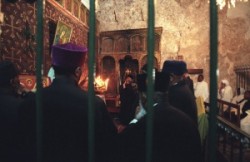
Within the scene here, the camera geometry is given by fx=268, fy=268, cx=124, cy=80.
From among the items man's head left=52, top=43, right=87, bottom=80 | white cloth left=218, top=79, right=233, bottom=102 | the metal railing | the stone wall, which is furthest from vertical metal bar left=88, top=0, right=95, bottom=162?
the stone wall

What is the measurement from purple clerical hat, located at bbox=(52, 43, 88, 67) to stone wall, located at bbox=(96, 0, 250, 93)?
10808 mm

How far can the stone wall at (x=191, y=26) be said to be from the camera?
40.9 feet

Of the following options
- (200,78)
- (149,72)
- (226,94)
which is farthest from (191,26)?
(149,72)

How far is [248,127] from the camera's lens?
17.8 ft

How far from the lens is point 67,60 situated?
2.36m

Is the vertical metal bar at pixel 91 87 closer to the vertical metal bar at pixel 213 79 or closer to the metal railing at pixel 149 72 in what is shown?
the metal railing at pixel 149 72

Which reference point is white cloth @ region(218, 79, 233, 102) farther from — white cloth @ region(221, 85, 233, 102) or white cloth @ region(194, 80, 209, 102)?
white cloth @ region(194, 80, 209, 102)

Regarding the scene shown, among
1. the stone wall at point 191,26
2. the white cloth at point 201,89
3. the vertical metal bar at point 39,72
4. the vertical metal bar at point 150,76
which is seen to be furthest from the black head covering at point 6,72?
the stone wall at point 191,26

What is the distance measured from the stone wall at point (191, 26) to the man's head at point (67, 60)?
35.5 ft

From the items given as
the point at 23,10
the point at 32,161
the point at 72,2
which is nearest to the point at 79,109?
the point at 32,161

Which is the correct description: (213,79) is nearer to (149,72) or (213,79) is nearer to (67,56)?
(149,72)

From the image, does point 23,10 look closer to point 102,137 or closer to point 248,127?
point 102,137

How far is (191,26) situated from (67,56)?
11511mm

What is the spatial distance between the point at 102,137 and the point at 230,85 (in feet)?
38.1
